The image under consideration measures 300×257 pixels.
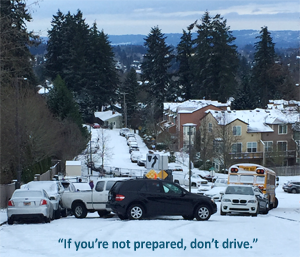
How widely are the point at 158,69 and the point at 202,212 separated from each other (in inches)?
3278

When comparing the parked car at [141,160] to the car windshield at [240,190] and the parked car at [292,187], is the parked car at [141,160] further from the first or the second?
the car windshield at [240,190]

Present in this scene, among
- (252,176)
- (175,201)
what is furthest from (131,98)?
(175,201)

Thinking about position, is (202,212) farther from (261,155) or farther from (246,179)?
(261,155)

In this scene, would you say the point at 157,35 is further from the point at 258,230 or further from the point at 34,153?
the point at 258,230

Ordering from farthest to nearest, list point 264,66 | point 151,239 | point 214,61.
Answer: point 264,66 < point 214,61 < point 151,239

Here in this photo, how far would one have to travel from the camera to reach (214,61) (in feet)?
316

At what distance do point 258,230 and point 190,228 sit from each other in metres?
2.06

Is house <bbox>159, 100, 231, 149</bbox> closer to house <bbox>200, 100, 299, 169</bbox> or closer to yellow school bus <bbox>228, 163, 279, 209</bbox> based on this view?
house <bbox>200, 100, 299, 169</bbox>

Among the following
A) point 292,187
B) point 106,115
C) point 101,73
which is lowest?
point 292,187

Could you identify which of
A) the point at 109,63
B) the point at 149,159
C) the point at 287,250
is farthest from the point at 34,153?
the point at 109,63

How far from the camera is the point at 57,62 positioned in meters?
98.8

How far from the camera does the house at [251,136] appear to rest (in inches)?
2660

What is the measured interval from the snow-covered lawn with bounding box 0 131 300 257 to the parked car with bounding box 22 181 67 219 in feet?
10.2

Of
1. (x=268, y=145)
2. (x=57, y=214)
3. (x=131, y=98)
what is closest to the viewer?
(x=57, y=214)
